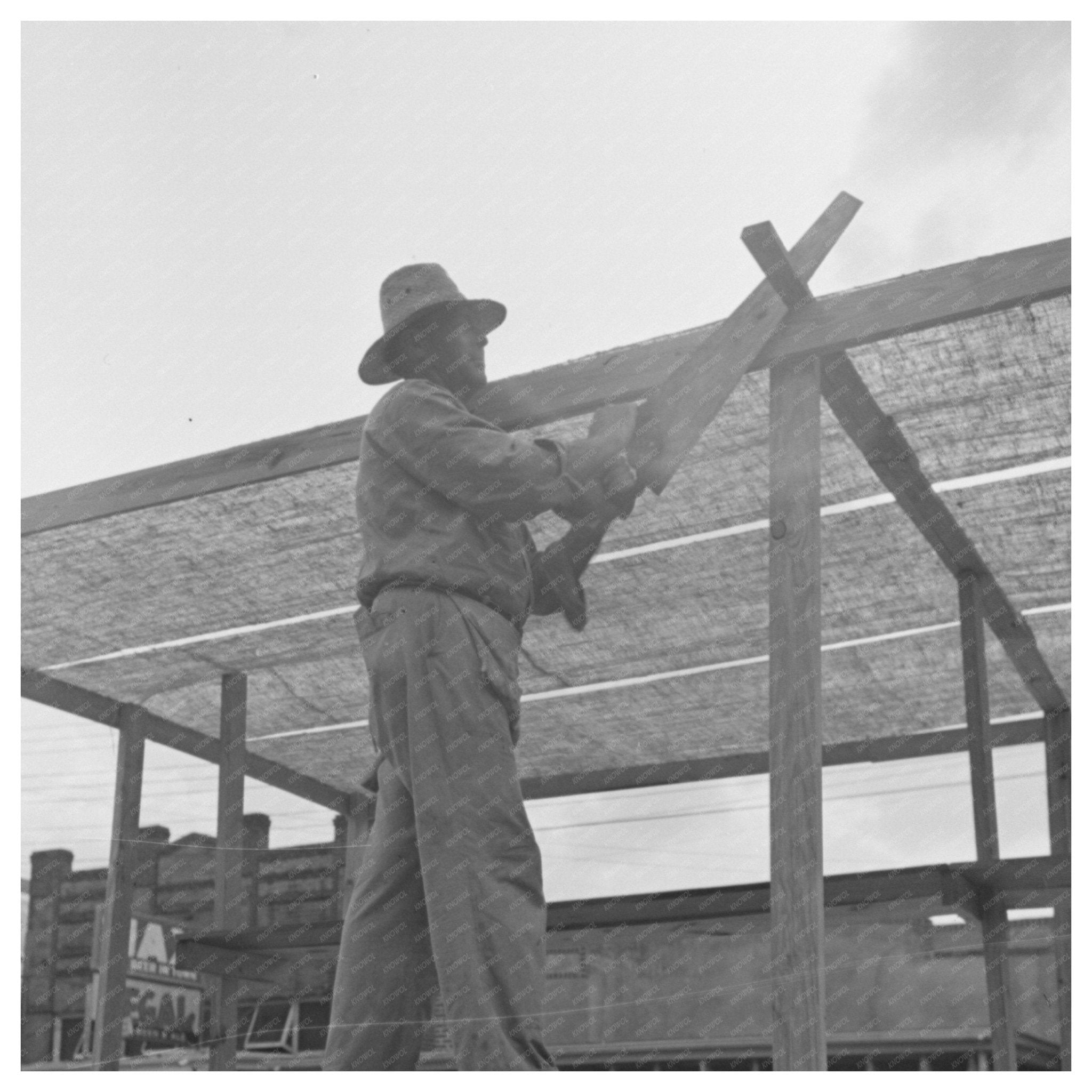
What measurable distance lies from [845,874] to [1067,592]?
62.5 inches

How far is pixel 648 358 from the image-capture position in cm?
460

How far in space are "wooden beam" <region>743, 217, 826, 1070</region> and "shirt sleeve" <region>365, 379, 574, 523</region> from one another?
3.01ft

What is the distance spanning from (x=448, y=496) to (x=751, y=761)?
17.7ft

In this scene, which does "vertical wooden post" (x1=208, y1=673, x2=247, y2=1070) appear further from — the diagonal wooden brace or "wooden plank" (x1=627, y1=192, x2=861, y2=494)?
"wooden plank" (x1=627, y1=192, x2=861, y2=494)

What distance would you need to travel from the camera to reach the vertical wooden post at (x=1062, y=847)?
684cm

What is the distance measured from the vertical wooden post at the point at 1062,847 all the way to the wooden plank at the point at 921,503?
0.28 m

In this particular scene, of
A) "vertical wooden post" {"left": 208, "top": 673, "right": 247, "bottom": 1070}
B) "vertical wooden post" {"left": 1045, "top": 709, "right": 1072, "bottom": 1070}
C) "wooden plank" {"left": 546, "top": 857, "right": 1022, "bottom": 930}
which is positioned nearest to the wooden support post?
"vertical wooden post" {"left": 208, "top": 673, "right": 247, "bottom": 1070}

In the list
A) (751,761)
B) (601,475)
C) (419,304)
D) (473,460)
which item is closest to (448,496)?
(473,460)

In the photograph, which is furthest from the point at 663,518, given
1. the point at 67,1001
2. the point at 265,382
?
the point at 67,1001

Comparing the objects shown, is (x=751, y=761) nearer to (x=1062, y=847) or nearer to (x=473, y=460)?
(x=1062, y=847)

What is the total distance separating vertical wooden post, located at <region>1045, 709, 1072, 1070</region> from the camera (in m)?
6.84

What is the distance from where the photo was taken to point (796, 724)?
160 inches

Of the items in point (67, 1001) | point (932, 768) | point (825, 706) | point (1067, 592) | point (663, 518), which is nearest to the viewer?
point (663, 518)
